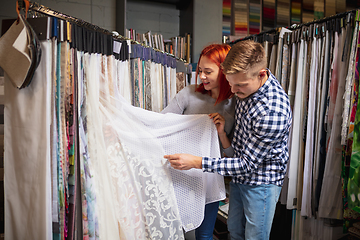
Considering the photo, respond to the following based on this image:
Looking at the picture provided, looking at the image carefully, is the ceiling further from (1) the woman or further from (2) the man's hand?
(2) the man's hand

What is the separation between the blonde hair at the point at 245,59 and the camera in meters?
1.06

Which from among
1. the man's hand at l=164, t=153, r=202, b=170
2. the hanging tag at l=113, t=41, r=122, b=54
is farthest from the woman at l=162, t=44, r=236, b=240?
the hanging tag at l=113, t=41, r=122, b=54

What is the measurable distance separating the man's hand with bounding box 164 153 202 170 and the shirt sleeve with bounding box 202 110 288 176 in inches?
1.2

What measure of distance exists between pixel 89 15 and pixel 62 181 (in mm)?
2651

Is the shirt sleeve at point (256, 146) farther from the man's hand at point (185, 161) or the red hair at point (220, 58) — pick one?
the red hair at point (220, 58)

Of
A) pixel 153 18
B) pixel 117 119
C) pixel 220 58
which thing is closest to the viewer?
pixel 117 119

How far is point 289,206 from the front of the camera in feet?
6.13

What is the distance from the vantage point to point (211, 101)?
1.39 metres

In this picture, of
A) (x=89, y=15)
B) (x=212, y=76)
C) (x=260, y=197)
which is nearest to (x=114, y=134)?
(x=212, y=76)

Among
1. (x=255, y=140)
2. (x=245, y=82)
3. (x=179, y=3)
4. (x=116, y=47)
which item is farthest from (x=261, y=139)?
(x=179, y=3)

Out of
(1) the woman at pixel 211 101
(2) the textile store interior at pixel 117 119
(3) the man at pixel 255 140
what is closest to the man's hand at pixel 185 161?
(3) the man at pixel 255 140

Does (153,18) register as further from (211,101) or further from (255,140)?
(255,140)

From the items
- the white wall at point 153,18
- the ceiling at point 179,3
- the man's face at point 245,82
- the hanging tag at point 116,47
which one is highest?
the ceiling at point 179,3

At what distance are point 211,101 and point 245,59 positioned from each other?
37 cm
